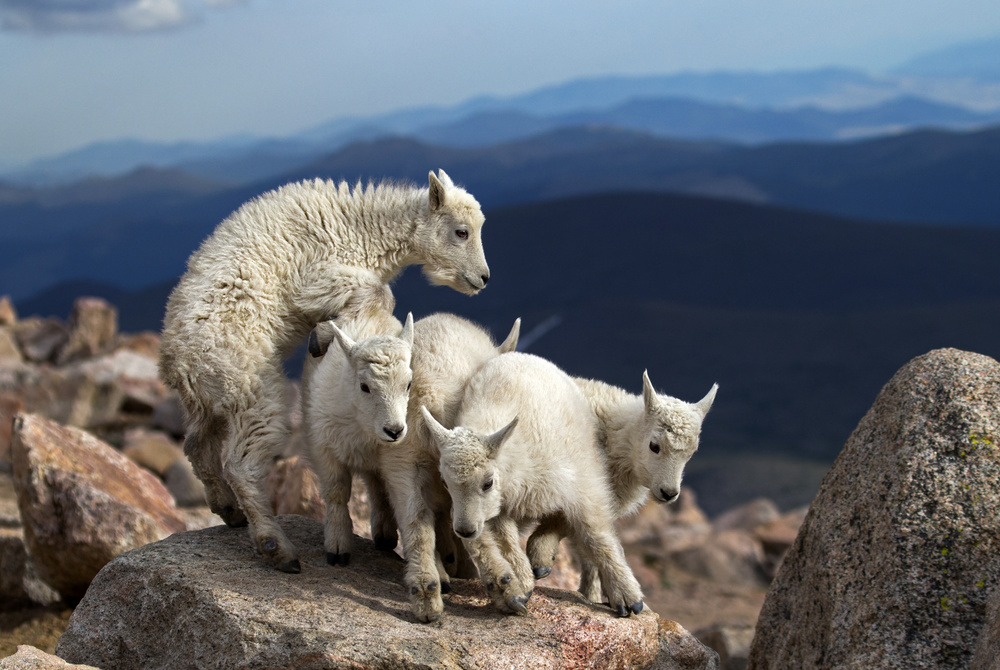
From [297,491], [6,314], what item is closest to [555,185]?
[6,314]

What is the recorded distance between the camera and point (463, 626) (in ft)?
20.6

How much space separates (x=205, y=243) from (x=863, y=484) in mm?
5760

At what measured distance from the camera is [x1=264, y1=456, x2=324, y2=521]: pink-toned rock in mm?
10492

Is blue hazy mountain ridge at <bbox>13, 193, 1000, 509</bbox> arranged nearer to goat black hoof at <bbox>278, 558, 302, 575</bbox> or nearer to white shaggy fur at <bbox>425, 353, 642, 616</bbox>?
white shaggy fur at <bbox>425, 353, 642, 616</bbox>

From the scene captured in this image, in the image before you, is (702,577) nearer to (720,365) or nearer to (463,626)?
(463,626)

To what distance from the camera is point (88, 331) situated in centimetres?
2964

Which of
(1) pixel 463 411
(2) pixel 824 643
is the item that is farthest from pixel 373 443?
(2) pixel 824 643

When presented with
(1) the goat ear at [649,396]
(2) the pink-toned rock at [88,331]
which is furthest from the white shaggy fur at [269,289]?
(2) the pink-toned rock at [88,331]

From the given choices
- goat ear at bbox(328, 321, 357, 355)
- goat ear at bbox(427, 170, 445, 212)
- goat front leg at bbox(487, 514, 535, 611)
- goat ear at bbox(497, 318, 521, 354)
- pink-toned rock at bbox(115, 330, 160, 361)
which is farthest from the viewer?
pink-toned rock at bbox(115, 330, 160, 361)

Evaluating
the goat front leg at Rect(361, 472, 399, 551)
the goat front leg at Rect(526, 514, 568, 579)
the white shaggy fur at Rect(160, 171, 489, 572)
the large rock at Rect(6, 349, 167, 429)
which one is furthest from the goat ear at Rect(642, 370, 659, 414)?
the large rock at Rect(6, 349, 167, 429)

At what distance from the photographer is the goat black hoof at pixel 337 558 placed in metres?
7.20

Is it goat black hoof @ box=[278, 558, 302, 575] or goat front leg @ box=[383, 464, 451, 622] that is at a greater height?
goat front leg @ box=[383, 464, 451, 622]

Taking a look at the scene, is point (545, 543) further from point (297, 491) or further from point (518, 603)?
point (297, 491)

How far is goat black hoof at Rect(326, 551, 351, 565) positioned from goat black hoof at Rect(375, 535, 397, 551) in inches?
24.0
